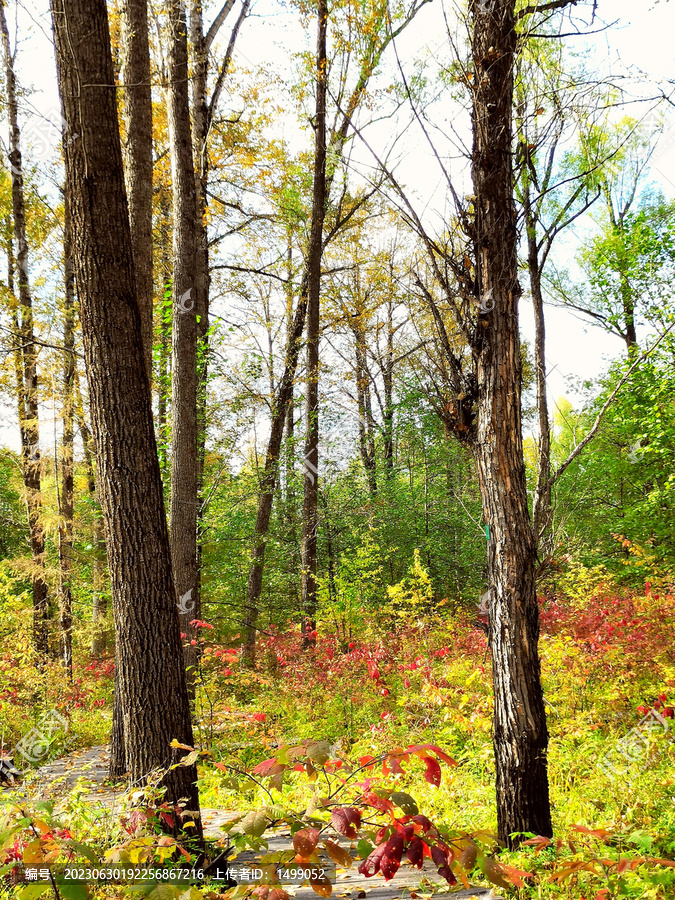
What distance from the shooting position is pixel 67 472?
9055mm

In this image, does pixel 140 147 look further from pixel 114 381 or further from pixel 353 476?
pixel 353 476

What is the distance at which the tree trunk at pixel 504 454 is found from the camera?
9.57 ft

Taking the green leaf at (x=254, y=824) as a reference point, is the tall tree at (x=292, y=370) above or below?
above

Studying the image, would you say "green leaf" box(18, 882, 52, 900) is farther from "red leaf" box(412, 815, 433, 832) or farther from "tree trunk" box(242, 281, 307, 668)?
"tree trunk" box(242, 281, 307, 668)

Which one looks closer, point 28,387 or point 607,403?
point 607,403

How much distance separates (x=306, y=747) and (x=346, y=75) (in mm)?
10346

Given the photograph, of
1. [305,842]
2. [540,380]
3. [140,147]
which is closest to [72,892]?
[305,842]

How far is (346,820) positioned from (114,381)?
102 inches

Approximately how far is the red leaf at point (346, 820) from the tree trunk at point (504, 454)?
5.11ft

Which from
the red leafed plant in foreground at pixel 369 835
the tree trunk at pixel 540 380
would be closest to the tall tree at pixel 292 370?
the tree trunk at pixel 540 380

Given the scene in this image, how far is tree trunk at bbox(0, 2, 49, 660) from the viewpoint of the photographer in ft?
29.0

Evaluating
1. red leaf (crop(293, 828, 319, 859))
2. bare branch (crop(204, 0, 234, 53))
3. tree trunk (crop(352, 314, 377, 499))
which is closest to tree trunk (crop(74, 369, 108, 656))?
bare branch (crop(204, 0, 234, 53))

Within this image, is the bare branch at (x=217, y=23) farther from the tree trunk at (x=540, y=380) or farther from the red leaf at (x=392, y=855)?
the red leaf at (x=392, y=855)

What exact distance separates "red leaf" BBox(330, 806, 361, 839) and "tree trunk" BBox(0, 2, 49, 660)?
8478 millimetres
